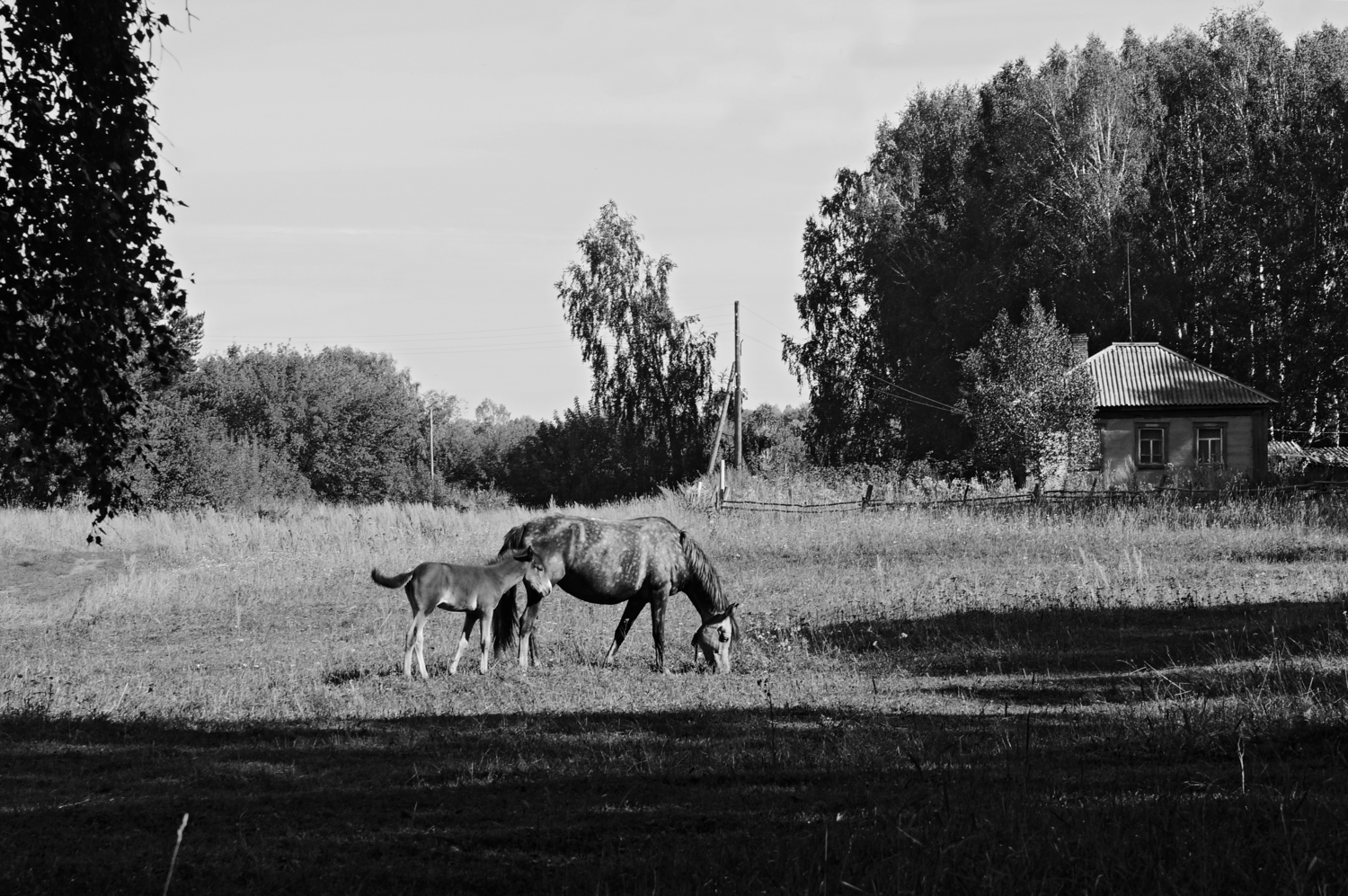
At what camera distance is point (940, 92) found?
6159cm

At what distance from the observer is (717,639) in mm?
13844

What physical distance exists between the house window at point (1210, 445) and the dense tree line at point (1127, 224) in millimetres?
4737

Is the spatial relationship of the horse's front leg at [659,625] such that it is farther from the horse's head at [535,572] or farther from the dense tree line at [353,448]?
the dense tree line at [353,448]

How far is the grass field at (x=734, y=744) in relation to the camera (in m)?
5.45

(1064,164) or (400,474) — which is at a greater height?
(1064,164)

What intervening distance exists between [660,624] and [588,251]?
164 ft

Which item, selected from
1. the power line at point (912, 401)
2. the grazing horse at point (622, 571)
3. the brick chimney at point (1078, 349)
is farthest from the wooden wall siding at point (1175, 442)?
the grazing horse at point (622, 571)

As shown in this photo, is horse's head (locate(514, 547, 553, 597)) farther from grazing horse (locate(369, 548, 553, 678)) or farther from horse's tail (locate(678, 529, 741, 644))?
horse's tail (locate(678, 529, 741, 644))

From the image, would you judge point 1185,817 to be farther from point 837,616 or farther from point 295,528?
point 295,528

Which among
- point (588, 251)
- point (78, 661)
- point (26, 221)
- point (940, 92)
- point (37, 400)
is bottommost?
point (78, 661)

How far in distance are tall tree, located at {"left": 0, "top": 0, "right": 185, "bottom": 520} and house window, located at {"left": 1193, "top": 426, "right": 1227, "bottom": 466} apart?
4511 cm

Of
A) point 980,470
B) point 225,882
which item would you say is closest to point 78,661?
point 225,882

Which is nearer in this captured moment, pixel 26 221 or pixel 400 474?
pixel 26 221

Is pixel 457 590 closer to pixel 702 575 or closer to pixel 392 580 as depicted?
pixel 392 580
